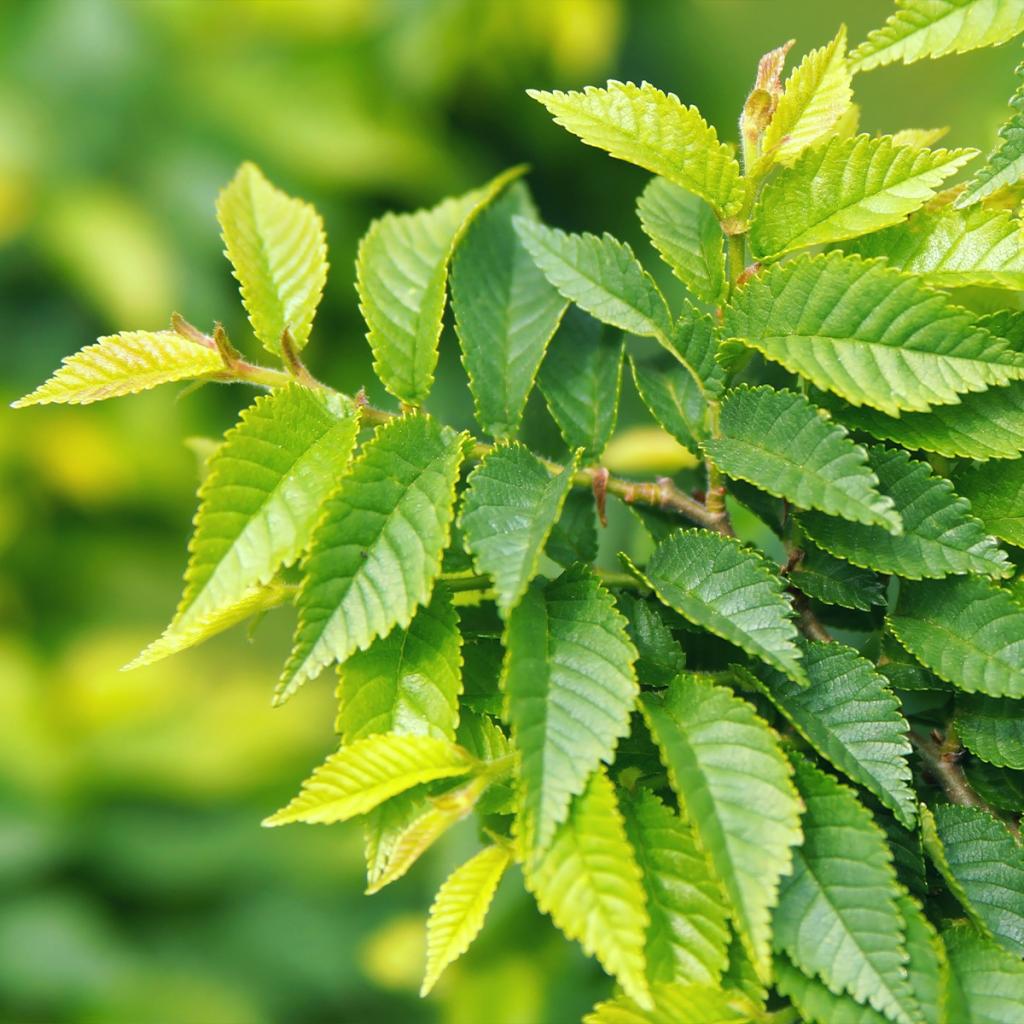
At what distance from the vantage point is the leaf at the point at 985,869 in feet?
1.60

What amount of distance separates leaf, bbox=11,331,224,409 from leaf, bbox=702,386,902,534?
26 cm

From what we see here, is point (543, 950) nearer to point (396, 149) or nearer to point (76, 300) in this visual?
point (396, 149)

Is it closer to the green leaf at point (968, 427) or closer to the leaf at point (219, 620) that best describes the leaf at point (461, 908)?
the leaf at point (219, 620)

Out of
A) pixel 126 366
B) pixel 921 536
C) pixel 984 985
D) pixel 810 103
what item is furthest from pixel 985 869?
pixel 126 366

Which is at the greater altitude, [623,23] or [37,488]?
[623,23]

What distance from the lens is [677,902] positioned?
0.49 metres

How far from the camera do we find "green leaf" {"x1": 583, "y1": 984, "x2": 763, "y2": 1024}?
1.59ft

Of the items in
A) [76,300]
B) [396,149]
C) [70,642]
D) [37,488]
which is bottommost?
[70,642]

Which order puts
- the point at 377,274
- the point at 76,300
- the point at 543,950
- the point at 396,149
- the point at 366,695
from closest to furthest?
1. the point at 366,695
2. the point at 377,274
3. the point at 543,950
4. the point at 396,149
5. the point at 76,300

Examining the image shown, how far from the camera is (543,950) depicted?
37.0 inches

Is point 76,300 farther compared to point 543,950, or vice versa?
point 76,300

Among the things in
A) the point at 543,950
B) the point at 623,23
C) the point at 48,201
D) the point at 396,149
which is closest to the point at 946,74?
the point at 623,23

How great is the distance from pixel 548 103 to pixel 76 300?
1.57 m

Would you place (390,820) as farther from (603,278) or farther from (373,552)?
(603,278)
